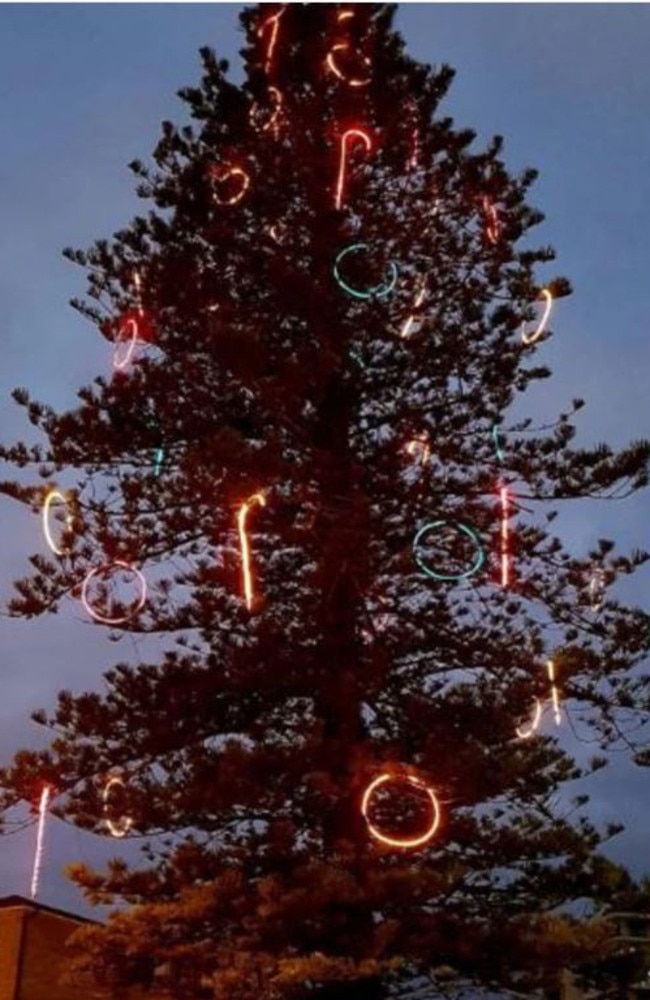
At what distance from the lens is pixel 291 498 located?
10.0 m

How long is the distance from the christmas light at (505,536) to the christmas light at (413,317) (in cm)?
146

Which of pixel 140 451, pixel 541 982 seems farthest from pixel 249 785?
pixel 140 451

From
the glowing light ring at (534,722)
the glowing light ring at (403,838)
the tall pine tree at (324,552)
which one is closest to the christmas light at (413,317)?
the tall pine tree at (324,552)

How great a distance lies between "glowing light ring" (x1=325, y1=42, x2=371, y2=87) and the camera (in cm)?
1168

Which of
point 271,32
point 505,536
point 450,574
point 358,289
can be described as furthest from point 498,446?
point 271,32

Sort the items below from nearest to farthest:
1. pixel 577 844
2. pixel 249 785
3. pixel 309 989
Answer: pixel 309 989
pixel 249 785
pixel 577 844

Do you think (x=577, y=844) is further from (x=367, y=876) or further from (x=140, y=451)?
(x=140, y=451)

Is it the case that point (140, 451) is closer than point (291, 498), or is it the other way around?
point (291, 498)

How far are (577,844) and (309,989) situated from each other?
2.50 m

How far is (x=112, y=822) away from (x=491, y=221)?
584 centimetres

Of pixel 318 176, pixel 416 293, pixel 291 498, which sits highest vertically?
pixel 318 176

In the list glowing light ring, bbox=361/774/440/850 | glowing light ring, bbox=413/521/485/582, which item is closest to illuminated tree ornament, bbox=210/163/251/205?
glowing light ring, bbox=413/521/485/582

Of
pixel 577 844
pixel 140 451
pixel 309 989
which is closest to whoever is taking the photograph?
pixel 309 989

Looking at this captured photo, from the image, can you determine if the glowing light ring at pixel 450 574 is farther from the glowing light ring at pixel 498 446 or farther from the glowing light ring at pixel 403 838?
the glowing light ring at pixel 403 838
